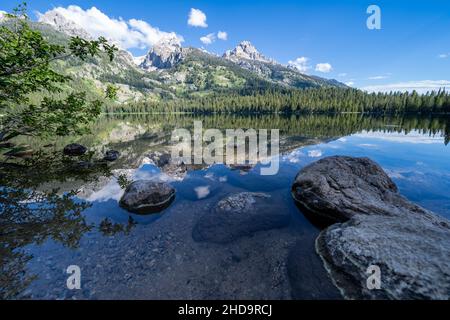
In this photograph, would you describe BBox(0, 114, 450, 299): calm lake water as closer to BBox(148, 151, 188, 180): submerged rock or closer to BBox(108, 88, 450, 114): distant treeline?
BBox(148, 151, 188, 180): submerged rock

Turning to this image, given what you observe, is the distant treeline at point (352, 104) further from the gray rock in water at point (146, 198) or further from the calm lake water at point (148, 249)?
the gray rock in water at point (146, 198)

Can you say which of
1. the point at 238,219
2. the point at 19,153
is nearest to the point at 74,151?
the point at 19,153

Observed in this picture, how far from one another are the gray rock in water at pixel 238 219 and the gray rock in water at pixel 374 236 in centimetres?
229

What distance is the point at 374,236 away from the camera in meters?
8.35

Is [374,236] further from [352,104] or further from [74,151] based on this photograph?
[352,104]

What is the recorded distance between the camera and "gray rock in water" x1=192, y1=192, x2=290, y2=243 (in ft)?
34.6

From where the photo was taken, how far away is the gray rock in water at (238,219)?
34.6ft

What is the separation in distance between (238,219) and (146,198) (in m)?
6.00

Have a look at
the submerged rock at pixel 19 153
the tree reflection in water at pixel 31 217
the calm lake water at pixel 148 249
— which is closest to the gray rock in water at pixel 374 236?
the calm lake water at pixel 148 249

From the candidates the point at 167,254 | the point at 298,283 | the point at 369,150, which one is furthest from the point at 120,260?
the point at 369,150

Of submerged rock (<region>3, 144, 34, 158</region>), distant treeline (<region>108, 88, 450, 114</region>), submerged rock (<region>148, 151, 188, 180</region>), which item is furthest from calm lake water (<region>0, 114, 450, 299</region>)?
distant treeline (<region>108, 88, 450, 114</region>)
